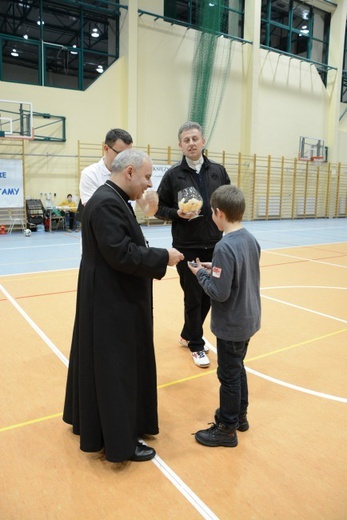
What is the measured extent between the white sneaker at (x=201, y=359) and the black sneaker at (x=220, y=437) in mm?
1056

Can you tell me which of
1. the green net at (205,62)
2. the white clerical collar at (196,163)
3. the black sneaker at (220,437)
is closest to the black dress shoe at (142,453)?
the black sneaker at (220,437)

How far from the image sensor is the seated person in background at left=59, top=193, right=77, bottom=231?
13062 mm

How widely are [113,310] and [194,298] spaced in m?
1.51

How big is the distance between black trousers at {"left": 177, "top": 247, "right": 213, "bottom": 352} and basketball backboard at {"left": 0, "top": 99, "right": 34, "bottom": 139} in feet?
32.3

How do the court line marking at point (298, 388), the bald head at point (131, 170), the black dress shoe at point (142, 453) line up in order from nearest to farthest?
the bald head at point (131, 170), the black dress shoe at point (142, 453), the court line marking at point (298, 388)

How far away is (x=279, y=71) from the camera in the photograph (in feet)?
59.7

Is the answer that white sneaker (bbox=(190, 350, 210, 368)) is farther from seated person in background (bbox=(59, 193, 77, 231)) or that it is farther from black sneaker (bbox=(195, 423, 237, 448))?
seated person in background (bbox=(59, 193, 77, 231))

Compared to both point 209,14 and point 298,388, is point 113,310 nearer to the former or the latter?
point 298,388

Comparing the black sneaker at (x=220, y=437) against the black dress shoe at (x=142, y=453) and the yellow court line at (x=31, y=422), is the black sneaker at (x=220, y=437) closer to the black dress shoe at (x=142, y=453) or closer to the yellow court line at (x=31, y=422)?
the black dress shoe at (x=142, y=453)

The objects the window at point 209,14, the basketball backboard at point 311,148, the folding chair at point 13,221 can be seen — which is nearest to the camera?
the folding chair at point 13,221

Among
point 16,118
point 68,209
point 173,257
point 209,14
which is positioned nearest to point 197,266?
point 173,257

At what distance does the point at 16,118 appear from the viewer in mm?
12508

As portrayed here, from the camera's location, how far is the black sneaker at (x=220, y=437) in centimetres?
250

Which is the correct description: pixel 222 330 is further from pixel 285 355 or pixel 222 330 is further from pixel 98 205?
pixel 285 355
